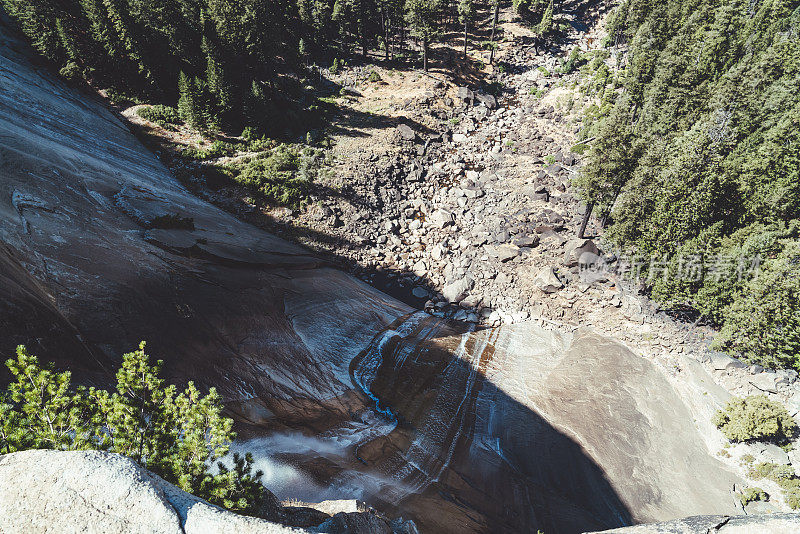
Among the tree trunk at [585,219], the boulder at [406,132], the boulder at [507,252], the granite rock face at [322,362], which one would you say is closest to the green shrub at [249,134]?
the granite rock face at [322,362]

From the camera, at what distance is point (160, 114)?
41875 millimetres

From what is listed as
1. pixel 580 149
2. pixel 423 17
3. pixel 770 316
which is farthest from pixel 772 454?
pixel 423 17

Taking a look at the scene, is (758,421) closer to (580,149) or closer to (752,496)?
(752,496)

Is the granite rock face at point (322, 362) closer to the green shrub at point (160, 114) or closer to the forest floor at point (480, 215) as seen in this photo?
the forest floor at point (480, 215)

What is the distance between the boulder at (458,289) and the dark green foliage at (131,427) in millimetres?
27213

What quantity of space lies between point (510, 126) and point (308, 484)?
2360 inches

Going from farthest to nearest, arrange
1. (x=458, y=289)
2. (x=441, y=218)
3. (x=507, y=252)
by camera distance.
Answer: (x=441, y=218)
(x=507, y=252)
(x=458, y=289)

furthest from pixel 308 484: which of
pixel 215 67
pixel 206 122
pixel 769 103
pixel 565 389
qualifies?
pixel 769 103

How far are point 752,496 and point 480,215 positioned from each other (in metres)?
32.2

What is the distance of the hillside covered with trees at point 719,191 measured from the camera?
75.4 ft

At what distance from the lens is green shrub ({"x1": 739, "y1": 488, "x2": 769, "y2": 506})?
19359mm

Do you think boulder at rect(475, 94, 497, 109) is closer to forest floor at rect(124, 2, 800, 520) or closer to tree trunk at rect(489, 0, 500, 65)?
forest floor at rect(124, 2, 800, 520)

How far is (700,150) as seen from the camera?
968 inches

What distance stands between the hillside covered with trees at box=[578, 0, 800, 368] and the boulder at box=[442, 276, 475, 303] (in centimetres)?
1389
